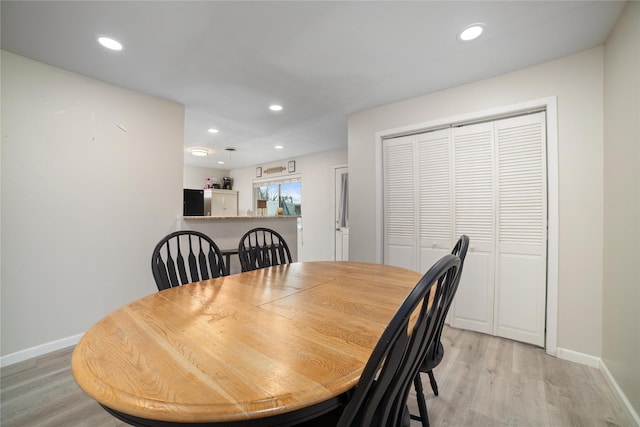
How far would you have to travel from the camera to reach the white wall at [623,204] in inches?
59.1

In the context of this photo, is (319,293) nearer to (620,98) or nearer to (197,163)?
(620,98)

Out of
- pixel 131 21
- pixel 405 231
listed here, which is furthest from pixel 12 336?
pixel 405 231

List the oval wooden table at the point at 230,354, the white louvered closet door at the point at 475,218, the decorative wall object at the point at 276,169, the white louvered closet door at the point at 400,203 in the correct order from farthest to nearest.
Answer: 1. the decorative wall object at the point at 276,169
2. the white louvered closet door at the point at 400,203
3. the white louvered closet door at the point at 475,218
4. the oval wooden table at the point at 230,354

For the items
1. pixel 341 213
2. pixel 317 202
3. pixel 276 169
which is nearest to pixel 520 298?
pixel 341 213

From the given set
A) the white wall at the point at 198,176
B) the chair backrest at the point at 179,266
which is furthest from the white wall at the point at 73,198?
the white wall at the point at 198,176

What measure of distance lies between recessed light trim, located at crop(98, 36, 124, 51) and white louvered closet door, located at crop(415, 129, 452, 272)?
2735mm

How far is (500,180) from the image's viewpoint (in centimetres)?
245

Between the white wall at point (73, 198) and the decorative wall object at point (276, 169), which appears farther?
the decorative wall object at point (276, 169)

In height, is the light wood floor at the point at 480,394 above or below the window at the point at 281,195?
below

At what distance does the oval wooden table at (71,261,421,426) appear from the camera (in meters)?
0.55

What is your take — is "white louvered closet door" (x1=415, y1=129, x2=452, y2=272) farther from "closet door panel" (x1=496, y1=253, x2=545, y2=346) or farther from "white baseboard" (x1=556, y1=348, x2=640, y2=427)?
"white baseboard" (x1=556, y1=348, x2=640, y2=427)

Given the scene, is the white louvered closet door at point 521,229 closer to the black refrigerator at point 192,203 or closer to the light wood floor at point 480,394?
the light wood floor at point 480,394

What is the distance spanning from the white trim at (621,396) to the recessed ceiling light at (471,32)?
2424 millimetres

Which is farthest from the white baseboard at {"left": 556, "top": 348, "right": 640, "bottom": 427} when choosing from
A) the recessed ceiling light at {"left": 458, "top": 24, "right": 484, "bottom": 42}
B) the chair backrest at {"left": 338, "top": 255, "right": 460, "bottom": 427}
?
the recessed ceiling light at {"left": 458, "top": 24, "right": 484, "bottom": 42}
